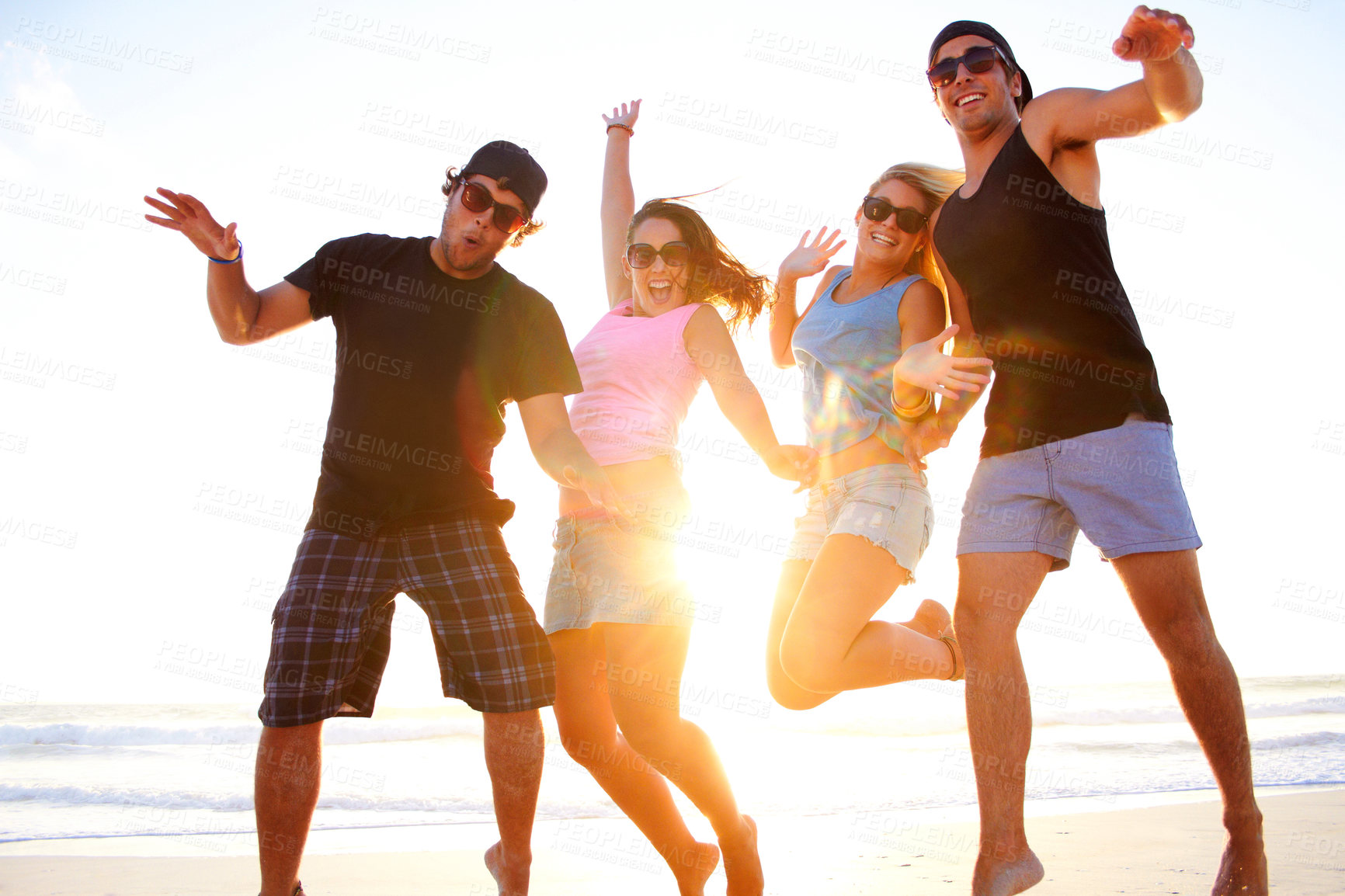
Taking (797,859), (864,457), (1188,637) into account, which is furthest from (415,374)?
Result: (797,859)

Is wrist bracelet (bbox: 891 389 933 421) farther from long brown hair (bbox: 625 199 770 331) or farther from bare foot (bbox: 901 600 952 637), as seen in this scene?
long brown hair (bbox: 625 199 770 331)

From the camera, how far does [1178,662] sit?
252cm

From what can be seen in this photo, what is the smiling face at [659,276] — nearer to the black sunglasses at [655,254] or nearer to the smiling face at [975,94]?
the black sunglasses at [655,254]

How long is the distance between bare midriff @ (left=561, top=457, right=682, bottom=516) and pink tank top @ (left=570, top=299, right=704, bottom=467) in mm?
25

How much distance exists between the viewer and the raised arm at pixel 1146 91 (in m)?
2.34

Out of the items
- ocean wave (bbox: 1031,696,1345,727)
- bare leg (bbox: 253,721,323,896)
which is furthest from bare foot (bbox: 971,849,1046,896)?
ocean wave (bbox: 1031,696,1345,727)

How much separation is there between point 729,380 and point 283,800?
216 centimetres

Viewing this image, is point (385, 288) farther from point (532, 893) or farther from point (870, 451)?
point (532, 893)

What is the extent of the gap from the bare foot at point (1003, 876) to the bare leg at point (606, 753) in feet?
4.09

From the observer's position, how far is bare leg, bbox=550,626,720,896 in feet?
11.3

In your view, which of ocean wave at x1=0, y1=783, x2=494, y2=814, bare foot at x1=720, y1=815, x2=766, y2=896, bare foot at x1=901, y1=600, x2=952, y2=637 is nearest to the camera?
bare foot at x1=720, y1=815, x2=766, y2=896

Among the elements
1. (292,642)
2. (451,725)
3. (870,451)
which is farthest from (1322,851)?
(451,725)

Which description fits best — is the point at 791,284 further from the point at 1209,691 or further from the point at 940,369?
the point at 1209,691

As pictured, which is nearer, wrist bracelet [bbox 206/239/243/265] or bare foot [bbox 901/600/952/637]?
wrist bracelet [bbox 206/239/243/265]
